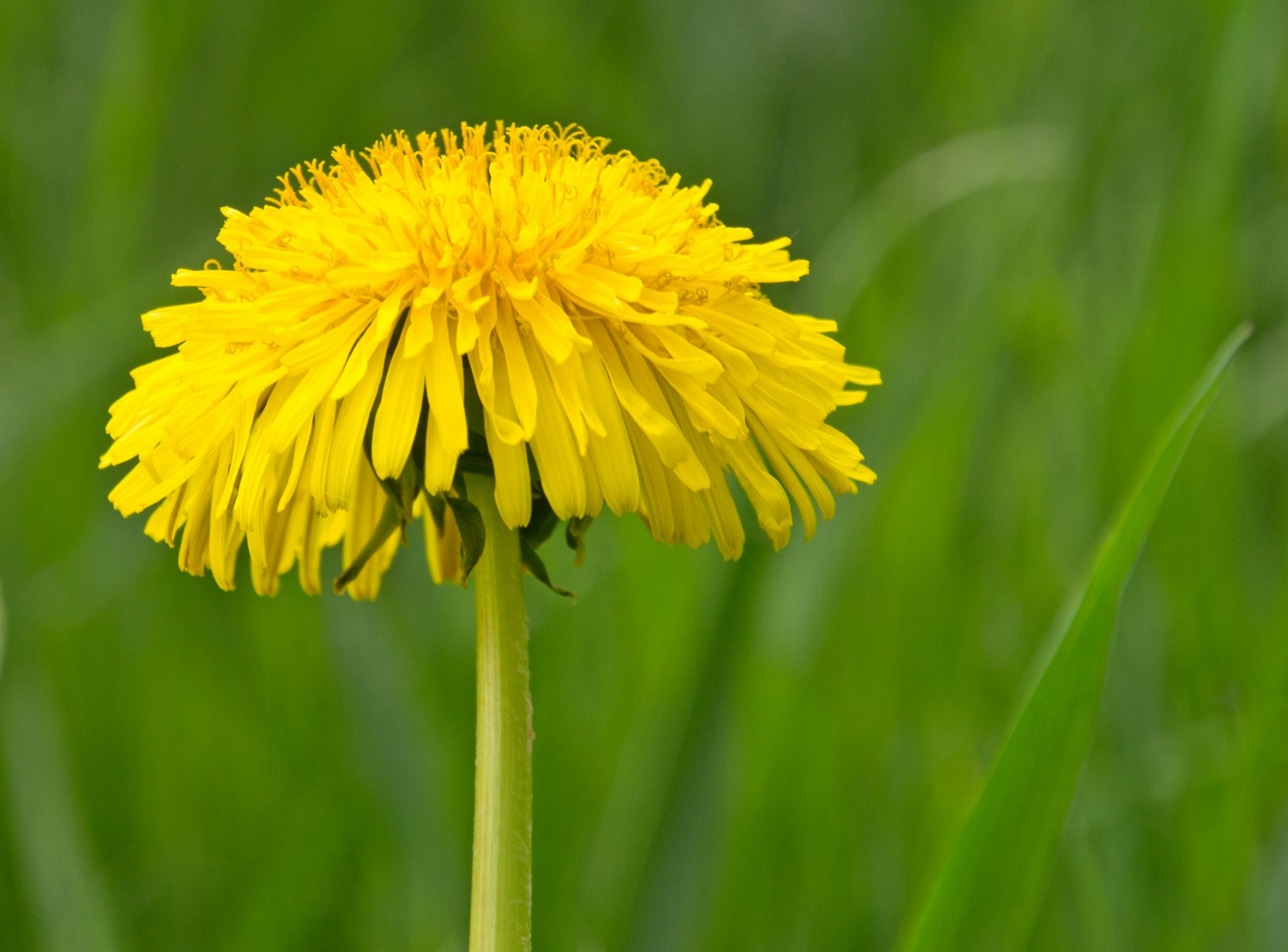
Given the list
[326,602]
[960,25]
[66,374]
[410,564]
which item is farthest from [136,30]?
[960,25]

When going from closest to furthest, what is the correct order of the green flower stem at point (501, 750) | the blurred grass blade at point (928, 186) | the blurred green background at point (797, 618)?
the green flower stem at point (501, 750), the blurred green background at point (797, 618), the blurred grass blade at point (928, 186)

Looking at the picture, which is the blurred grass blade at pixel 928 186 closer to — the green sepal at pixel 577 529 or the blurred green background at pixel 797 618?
the blurred green background at pixel 797 618

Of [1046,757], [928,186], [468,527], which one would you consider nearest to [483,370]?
[468,527]

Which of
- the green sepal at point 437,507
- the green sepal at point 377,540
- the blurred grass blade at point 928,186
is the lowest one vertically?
the green sepal at point 377,540

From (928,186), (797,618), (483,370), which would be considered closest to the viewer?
(483,370)

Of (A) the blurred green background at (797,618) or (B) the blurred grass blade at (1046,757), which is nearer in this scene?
(B) the blurred grass blade at (1046,757)

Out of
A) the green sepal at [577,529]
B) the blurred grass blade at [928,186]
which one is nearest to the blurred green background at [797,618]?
the blurred grass blade at [928,186]

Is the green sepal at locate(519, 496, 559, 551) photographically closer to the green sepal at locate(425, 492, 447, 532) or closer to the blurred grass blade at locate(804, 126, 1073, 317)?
the green sepal at locate(425, 492, 447, 532)

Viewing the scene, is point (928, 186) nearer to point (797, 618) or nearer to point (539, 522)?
point (797, 618)
